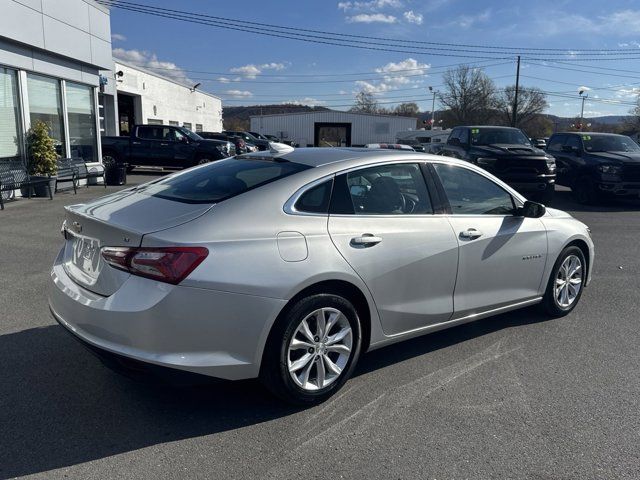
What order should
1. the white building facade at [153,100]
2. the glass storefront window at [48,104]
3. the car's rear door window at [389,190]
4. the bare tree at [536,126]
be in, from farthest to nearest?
1. the bare tree at [536,126]
2. the white building facade at [153,100]
3. the glass storefront window at [48,104]
4. the car's rear door window at [389,190]

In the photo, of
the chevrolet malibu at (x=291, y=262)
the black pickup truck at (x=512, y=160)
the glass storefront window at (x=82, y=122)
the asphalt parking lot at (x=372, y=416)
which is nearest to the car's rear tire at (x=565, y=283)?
the asphalt parking lot at (x=372, y=416)

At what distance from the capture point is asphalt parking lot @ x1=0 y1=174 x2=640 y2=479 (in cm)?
288

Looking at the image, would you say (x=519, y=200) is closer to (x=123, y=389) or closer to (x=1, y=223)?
(x=123, y=389)

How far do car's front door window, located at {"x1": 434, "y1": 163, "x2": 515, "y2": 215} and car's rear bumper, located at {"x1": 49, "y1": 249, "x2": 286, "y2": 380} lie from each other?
188 centimetres

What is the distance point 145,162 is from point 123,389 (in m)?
19.3

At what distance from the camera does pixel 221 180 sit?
387 centimetres

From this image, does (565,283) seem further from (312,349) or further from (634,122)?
(634,122)

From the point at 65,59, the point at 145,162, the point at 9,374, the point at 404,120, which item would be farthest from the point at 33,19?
the point at 404,120

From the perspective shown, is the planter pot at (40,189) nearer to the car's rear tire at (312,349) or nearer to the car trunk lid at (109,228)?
the car trunk lid at (109,228)

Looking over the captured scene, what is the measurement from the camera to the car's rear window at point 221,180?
3.58 meters

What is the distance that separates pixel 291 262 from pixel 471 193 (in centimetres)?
199

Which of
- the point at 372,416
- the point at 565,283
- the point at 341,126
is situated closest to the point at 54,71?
the point at 565,283

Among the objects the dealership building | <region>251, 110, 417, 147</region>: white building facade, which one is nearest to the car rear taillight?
the dealership building

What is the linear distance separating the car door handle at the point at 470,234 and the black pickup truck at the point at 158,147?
18.2m
